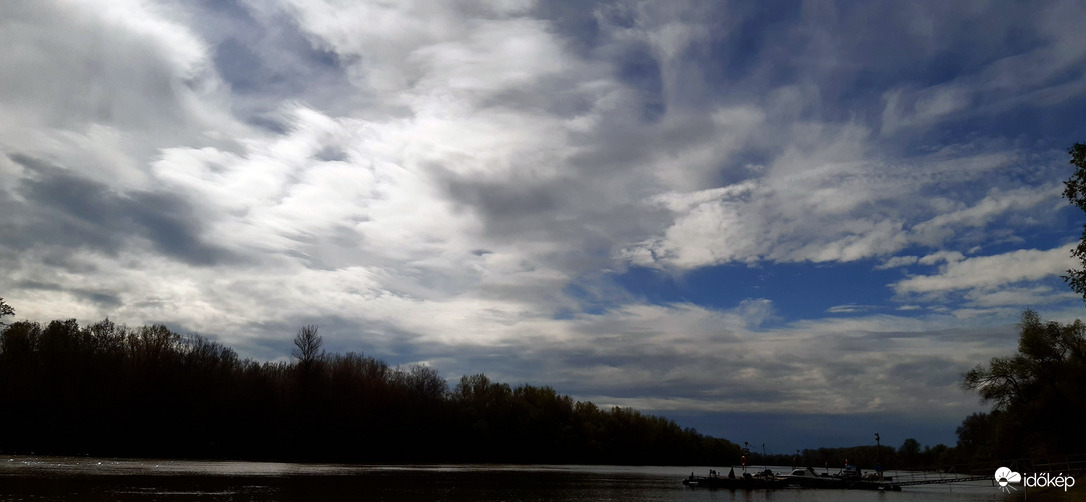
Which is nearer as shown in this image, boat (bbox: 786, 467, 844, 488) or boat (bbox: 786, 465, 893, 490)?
boat (bbox: 786, 465, 893, 490)

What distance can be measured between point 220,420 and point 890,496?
10708 cm

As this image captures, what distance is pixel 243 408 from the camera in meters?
126

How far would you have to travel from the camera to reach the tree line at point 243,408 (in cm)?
10462

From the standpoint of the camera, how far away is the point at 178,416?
Result: 382ft

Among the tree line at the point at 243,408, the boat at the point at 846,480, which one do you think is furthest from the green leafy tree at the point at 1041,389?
the tree line at the point at 243,408

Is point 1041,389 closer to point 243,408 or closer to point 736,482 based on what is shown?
point 736,482

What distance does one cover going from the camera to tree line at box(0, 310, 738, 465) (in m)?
105

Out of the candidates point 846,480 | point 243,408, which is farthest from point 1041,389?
point 243,408

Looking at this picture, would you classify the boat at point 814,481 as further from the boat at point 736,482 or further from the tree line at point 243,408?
the tree line at point 243,408

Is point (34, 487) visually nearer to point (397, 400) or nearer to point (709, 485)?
point (709, 485)

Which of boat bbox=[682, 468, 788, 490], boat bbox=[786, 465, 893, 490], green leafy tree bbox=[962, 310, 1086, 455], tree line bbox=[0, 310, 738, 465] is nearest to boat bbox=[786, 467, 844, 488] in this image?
boat bbox=[786, 465, 893, 490]

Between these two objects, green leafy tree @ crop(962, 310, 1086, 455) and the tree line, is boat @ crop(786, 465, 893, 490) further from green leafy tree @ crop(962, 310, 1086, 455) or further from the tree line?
the tree line

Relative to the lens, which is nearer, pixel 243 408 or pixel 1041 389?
pixel 1041 389

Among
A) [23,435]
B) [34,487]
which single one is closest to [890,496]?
[34,487]
